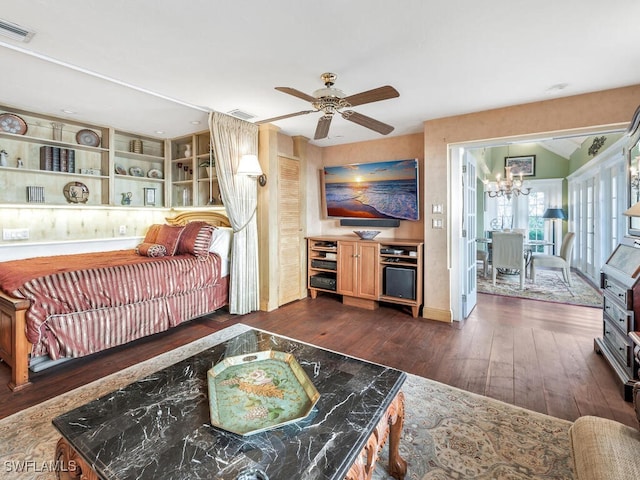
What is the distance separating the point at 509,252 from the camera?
518 cm

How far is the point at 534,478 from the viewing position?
146cm

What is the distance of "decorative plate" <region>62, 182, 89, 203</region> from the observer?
4.07 metres

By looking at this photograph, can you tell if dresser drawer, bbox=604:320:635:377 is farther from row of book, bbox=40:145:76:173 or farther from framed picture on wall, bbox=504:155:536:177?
framed picture on wall, bbox=504:155:536:177

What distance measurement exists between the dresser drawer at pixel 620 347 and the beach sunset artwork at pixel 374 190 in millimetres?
2243

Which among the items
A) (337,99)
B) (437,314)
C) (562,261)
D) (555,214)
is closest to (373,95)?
(337,99)

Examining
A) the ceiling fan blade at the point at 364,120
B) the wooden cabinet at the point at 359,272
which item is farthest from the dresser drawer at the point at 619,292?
the wooden cabinet at the point at 359,272

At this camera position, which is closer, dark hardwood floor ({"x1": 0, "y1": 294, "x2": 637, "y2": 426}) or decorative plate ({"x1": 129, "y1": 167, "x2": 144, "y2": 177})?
dark hardwood floor ({"x1": 0, "y1": 294, "x2": 637, "y2": 426})

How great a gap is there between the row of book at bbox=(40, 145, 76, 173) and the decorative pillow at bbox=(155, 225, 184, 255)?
1.48 meters

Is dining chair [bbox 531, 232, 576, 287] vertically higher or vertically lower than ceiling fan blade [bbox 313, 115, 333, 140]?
lower

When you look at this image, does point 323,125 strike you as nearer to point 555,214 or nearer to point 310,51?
point 310,51

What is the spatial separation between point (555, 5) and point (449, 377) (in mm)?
2504

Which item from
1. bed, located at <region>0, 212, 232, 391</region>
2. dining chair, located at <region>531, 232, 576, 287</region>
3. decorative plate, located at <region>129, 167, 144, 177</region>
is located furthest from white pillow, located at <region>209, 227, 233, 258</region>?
dining chair, located at <region>531, 232, 576, 287</region>

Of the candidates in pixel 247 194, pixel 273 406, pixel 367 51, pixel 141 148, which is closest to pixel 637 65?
pixel 367 51

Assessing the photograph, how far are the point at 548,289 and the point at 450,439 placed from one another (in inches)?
179
